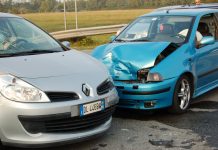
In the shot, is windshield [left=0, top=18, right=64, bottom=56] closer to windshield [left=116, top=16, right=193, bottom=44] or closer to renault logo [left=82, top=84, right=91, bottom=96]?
renault logo [left=82, top=84, right=91, bottom=96]

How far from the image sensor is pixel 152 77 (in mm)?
5555

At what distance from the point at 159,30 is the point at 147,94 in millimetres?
1635

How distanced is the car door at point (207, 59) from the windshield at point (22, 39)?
7.04 feet

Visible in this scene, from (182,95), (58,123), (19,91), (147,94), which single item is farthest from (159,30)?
(19,91)

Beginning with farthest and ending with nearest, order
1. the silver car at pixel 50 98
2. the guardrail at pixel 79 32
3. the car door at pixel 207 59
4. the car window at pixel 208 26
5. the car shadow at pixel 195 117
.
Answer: the guardrail at pixel 79 32, the car window at pixel 208 26, the car door at pixel 207 59, the car shadow at pixel 195 117, the silver car at pixel 50 98

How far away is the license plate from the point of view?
4.35 m

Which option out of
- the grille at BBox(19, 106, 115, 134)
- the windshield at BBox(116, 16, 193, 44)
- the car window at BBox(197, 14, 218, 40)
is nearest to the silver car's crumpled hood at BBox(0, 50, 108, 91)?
the grille at BBox(19, 106, 115, 134)

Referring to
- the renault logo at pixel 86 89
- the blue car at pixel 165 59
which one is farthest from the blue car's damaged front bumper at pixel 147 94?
the renault logo at pixel 86 89

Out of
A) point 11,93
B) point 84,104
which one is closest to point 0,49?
point 11,93

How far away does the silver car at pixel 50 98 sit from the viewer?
410 cm

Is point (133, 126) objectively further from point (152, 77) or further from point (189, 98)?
point (189, 98)

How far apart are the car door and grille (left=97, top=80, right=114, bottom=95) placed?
1.87 m

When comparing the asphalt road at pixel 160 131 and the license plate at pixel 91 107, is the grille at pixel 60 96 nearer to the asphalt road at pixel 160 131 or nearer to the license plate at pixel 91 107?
the license plate at pixel 91 107

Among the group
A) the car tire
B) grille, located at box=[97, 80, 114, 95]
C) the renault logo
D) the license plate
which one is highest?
the renault logo
